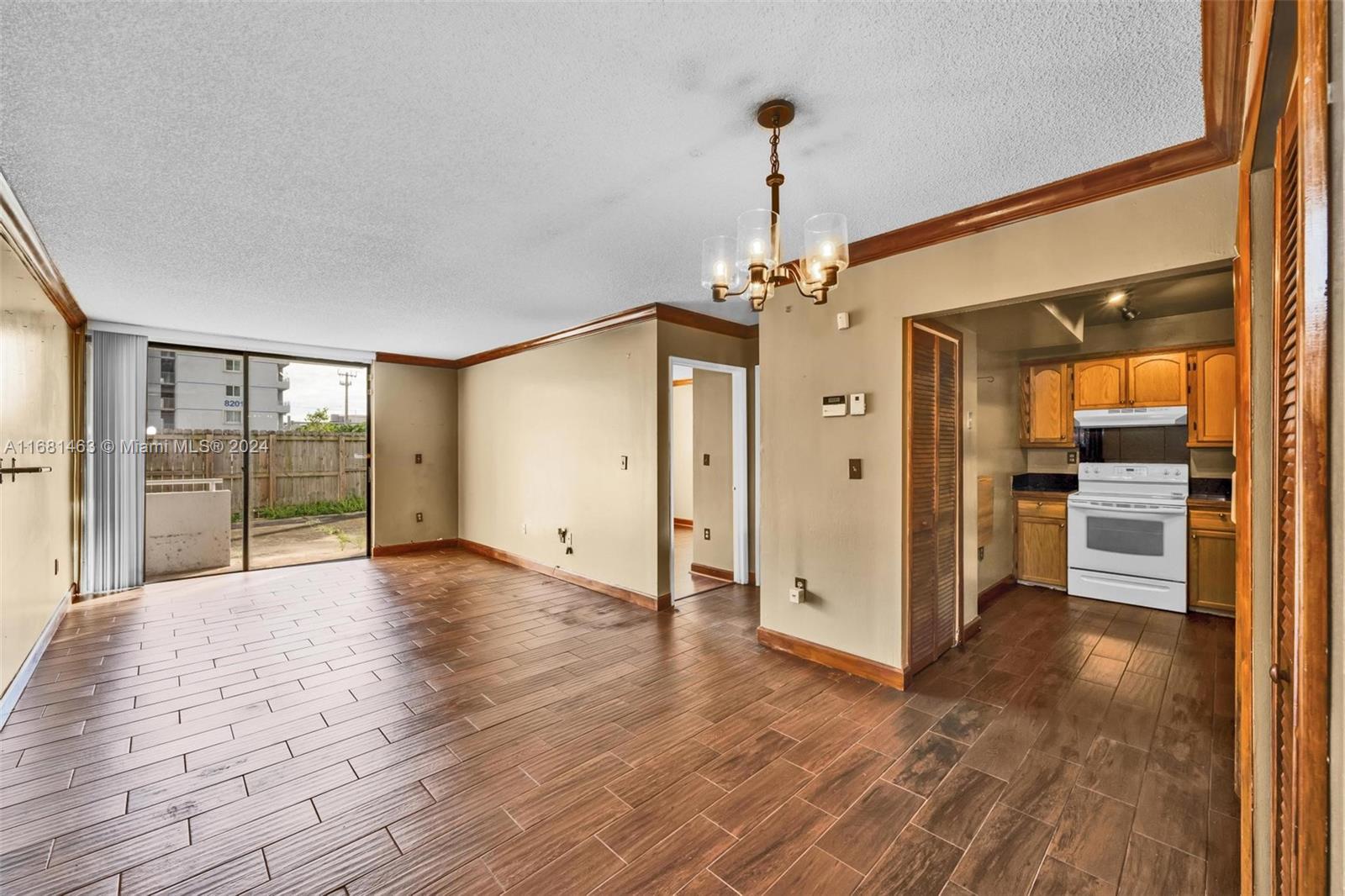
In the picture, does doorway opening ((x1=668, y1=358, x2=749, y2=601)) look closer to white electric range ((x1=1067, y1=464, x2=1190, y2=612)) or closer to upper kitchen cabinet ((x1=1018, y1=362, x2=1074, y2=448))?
upper kitchen cabinet ((x1=1018, y1=362, x2=1074, y2=448))

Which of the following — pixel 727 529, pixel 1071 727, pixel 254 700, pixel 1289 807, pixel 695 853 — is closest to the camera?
pixel 1289 807

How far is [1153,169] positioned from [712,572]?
4.52m

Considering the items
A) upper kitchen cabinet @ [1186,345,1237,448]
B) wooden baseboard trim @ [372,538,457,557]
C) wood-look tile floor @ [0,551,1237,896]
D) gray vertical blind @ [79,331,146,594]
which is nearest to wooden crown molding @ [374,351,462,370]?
gray vertical blind @ [79,331,146,594]

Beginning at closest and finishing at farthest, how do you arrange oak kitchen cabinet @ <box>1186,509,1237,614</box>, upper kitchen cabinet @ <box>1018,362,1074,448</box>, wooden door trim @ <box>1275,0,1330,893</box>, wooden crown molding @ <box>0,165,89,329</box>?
wooden door trim @ <box>1275,0,1330,893</box>
wooden crown molding @ <box>0,165,89,329</box>
oak kitchen cabinet @ <box>1186,509,1237,614</box>
upper kitchen cabinet @ <box>1018,362,1074,448</box>

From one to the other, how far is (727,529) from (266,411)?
516cm

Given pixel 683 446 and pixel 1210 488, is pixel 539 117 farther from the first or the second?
pixel 683 446

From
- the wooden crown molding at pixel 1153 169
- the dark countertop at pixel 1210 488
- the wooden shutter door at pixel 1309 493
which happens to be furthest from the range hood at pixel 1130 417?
the wooden shutter door at pixel 1309 493

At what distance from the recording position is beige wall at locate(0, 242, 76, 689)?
2.89 meters

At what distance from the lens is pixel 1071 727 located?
8.85ft

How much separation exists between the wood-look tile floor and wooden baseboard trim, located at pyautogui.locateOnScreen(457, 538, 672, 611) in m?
0.64

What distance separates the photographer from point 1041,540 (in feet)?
Answer: 17.1

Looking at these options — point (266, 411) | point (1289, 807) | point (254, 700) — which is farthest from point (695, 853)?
point (266, 411)

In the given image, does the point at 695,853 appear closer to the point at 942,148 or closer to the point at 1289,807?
the point at 1289,807

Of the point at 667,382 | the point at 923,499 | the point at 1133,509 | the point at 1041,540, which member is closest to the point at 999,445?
the point at 1041,540
